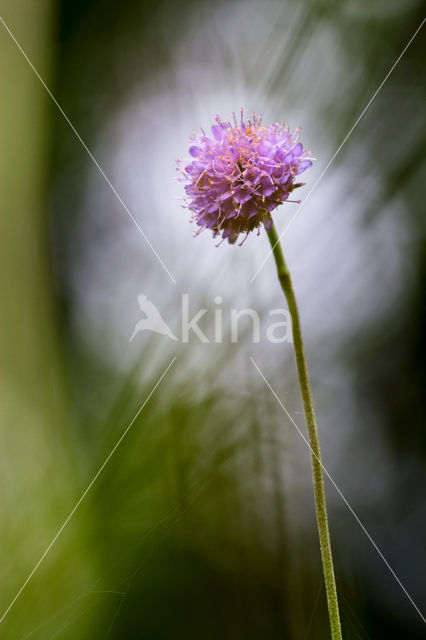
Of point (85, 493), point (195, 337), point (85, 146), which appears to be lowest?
point (85, 493)

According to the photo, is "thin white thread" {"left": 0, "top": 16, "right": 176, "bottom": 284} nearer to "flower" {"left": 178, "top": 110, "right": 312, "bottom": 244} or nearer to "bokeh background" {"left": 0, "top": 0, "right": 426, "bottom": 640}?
"bokeh background" {"left": 0, "top": 0, "right": 426, "bottom": 640}

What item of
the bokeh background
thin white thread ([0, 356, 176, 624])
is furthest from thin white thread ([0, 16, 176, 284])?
thin white thread ([0, 356, 176, 624])

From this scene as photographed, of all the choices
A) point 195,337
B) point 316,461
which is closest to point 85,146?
point 195,337

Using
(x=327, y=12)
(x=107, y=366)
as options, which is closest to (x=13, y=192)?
(x=107, y=366)

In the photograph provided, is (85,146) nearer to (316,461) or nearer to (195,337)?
(195,337)

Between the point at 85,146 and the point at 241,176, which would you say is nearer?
the point at 241,176

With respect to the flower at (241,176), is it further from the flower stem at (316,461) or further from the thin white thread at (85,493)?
the thin white thread at (85,493)

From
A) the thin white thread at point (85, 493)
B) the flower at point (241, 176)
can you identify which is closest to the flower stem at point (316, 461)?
the flower at point (241, 176)
